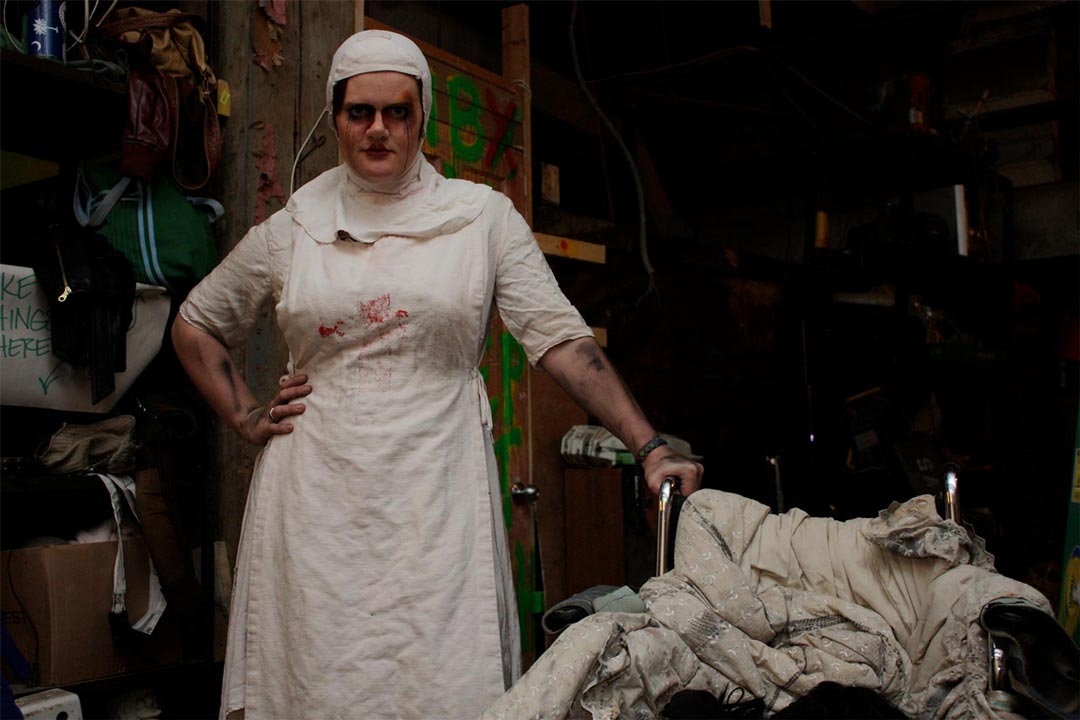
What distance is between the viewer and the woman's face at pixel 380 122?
6.23ft

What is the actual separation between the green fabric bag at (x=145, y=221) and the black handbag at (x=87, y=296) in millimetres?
89

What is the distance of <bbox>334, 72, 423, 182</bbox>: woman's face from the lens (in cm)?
190

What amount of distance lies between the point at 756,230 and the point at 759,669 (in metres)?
5.81

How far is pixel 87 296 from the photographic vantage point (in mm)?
2578

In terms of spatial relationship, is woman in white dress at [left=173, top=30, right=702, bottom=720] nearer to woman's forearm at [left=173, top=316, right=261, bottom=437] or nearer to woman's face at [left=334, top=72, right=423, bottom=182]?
woman's face at [left=334, top=72, right=423, bottom=182]

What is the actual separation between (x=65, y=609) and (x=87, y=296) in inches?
31.3

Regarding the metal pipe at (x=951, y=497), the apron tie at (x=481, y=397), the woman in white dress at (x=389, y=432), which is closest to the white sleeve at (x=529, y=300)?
the woman in white dress at (x=389, y=432)

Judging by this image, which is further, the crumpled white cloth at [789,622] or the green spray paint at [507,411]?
the green spray paint at [507,411]

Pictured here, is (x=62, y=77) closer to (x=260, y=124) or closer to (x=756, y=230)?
(x=260, y=124)

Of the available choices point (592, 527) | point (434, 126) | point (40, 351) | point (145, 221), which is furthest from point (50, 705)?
point (592, 527)

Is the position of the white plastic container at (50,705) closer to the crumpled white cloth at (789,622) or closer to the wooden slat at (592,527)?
the crumpled white cloth at (789,622)

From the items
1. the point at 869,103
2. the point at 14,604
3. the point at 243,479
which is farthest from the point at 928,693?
the point at 869,103

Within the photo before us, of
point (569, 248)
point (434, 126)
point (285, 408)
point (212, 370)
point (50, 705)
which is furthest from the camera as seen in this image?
point (569, 248)

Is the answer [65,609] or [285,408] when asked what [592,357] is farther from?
[65,609]
